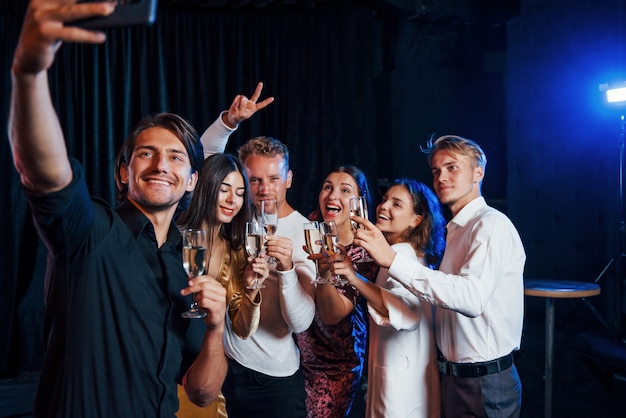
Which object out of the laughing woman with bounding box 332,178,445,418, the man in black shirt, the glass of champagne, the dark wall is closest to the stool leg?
the dark wall

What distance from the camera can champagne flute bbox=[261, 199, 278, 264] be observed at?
2.02 metres

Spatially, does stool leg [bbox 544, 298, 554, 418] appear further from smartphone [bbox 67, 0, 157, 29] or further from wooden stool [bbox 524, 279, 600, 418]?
smartphone [bbox 67, 0, 157, 29]

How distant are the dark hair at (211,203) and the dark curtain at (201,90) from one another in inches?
115

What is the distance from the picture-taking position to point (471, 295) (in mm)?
1950

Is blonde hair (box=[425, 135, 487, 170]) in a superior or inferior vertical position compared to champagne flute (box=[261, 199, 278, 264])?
superior

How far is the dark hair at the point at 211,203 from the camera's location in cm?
219

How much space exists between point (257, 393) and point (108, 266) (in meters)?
1.14

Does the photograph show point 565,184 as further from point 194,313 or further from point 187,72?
point 194,313

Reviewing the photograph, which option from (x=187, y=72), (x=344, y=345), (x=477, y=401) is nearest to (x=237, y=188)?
(x=344, y=345)

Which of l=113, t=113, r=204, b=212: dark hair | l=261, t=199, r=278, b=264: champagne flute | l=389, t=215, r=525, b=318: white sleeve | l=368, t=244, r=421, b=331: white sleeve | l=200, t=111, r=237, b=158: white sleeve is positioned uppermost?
l=200, t=111, r=237, b=158: white sleeve

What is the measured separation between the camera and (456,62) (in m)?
5.59

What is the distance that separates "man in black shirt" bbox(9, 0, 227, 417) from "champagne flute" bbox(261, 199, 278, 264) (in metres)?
0.55

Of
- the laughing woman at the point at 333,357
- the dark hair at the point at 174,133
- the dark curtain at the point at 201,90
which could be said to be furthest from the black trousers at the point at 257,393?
the dark curtain at the point at 201,90

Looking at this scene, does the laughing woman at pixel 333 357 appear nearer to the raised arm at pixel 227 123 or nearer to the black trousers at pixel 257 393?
the black trousers at pixel 257 393
